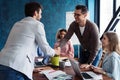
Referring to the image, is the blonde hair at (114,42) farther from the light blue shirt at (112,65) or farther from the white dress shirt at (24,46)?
the white dress shirt at (24,46)

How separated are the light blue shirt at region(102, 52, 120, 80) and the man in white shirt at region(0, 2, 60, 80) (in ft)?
1.96

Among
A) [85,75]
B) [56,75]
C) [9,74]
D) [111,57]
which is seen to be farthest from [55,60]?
[9,74]

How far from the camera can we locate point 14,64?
2328 millimetres

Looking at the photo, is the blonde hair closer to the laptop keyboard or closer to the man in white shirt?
the laptop keyboard

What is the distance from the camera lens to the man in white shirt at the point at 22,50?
2.33m

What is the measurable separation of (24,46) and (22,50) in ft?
0.14

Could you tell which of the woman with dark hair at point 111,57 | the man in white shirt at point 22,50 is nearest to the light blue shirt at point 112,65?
the woman with dark hair at point 111,57

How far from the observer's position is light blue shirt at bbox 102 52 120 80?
8.39ft

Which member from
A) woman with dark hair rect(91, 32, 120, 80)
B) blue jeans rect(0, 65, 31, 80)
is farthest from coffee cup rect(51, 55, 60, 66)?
blue jeans rect(0, 65, 31, 80)

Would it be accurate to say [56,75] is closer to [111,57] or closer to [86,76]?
[86,76]

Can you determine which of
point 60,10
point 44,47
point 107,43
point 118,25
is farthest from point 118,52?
point 60,10

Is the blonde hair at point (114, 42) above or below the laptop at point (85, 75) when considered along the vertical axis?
above

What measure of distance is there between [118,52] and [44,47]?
0.79 metres

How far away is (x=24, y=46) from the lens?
2379 mm
